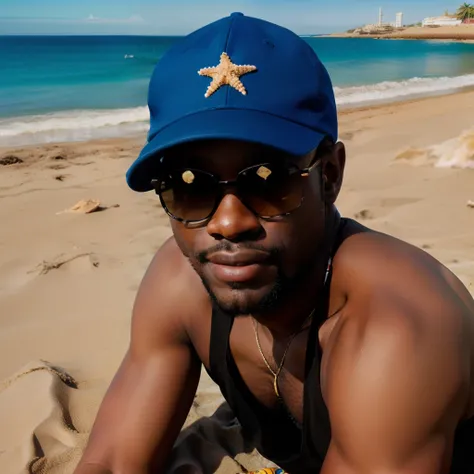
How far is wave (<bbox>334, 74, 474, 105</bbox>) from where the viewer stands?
16.1 meters

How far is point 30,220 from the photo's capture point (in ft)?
16.5

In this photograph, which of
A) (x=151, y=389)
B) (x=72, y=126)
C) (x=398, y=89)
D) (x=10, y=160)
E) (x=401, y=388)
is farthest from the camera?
(x=398, y=89)

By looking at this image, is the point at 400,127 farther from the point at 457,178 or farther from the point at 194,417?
the point at 194,417

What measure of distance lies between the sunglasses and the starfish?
189mm

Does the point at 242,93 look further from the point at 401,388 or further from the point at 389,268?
the point at 401,388

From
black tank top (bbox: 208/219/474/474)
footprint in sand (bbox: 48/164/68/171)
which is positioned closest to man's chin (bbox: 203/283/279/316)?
black tank top (bbox: 208/219/474/474)

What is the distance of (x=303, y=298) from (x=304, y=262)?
14 cm

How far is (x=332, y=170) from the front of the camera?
5.20 feet

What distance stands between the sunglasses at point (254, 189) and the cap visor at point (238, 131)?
0.07 m

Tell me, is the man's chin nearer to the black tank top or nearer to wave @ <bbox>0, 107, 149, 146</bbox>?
the black tank top

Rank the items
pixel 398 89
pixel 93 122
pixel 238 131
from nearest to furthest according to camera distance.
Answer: pixel 238 131 < pixel 93 122 < pixel 398 89

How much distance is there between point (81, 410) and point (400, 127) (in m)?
7.68

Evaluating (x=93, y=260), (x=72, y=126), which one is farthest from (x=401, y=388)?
(x=72, y=126)

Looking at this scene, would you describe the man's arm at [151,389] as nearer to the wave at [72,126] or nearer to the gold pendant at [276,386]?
the gold pendant at [276,386]
